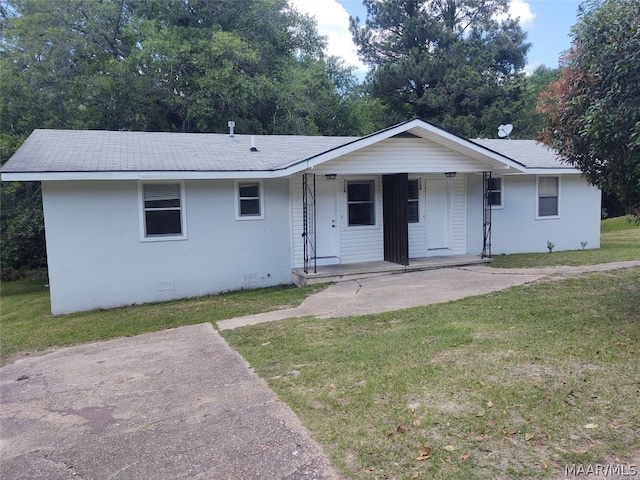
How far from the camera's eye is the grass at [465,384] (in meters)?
3.01

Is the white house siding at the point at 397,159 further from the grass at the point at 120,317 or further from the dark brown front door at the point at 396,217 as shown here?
the grass at the point at 120,317

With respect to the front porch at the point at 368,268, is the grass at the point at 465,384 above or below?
below

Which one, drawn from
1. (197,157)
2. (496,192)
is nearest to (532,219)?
(496,192)

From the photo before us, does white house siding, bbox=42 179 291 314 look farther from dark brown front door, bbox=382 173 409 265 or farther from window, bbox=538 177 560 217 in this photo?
window, bbox=538 177 560 217

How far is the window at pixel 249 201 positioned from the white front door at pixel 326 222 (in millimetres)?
1366

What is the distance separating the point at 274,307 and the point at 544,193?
8910 millimetres

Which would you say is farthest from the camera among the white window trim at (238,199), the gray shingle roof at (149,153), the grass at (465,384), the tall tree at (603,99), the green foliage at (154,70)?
the green foliage at (154,70)

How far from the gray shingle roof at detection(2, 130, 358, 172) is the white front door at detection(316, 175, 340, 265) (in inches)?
33.7

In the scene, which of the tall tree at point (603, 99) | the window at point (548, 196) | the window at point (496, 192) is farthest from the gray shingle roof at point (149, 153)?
the window at point (548, 196)

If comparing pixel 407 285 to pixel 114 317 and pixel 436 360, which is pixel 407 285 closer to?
pixel 436 360

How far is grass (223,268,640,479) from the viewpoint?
3.01 m

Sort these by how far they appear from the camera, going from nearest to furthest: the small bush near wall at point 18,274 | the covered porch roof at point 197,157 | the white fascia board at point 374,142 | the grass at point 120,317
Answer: the grass at point 120,317
the covered porch roof at point 197,157
the white fascia board at point 374,142
the small bush near wall at point 18,274

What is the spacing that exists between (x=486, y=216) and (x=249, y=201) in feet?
20.2

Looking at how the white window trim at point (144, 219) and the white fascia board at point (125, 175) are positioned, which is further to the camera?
the white window trim at point (144, 219)
